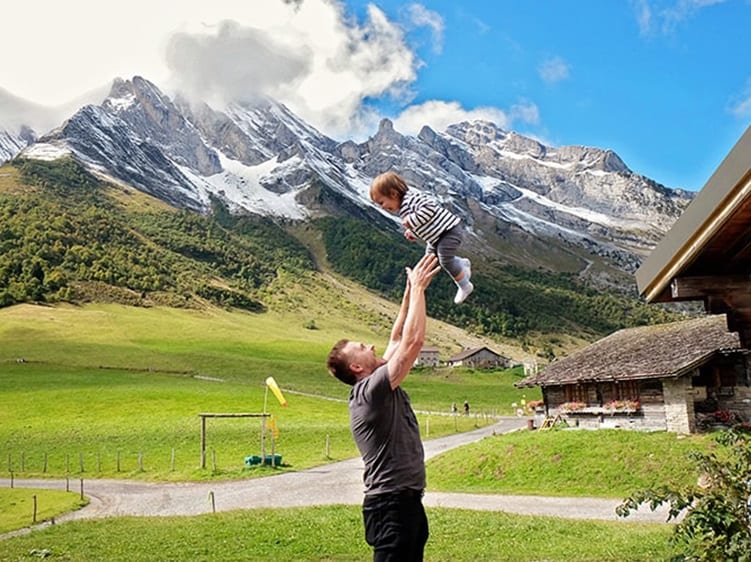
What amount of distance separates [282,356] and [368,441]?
92.7 metres

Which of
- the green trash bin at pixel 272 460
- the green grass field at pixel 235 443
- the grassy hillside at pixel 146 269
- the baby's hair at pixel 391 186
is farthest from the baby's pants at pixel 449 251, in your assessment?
the grassy hillside at pixel 146 269

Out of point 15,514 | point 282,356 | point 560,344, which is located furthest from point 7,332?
point 560,344

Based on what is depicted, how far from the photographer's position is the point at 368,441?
14.3 ft

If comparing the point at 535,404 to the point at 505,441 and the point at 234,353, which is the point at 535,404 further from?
the point at 234,353

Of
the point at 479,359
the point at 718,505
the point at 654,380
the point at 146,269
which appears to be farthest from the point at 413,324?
the point at 146,269

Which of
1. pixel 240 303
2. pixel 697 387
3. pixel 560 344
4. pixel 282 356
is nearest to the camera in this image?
pixel 697 387

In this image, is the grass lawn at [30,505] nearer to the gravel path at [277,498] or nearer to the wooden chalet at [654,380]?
the gravel path at [277,498]

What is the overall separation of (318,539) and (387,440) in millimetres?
11070

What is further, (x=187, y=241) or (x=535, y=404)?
(x=187, y=241)

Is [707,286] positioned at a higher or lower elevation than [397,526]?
higher

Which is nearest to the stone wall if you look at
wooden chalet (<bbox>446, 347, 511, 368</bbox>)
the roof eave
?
the roof eave

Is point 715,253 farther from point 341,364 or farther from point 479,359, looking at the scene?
point 479,359

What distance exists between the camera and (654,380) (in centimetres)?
2706

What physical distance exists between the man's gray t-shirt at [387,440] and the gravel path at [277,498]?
14.5 meters
